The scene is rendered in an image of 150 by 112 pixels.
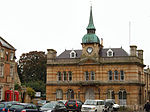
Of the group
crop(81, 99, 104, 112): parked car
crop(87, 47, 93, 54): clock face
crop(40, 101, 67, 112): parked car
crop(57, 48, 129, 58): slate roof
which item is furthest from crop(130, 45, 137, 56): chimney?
crop(40, 101, 67, 112): parked car

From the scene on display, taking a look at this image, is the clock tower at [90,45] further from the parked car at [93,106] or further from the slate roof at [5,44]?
the parked car at [93,106]

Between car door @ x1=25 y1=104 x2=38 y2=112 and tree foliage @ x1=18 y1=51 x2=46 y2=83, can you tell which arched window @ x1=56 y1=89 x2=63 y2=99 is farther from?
car door @ x1=25 y1=104 x2=38 y2=112

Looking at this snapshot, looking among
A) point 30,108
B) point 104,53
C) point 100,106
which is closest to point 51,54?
point 104,53

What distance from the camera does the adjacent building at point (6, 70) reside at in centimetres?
4997

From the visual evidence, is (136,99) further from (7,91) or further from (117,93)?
(7,91)

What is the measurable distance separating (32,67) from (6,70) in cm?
3185

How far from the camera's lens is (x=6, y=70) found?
51.2 m

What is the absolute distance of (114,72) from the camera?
60.0 meters

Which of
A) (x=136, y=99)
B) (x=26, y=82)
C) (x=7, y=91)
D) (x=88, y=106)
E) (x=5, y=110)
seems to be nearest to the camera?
(x=5, y=110)

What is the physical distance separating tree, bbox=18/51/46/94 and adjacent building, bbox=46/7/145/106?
19.4 metres

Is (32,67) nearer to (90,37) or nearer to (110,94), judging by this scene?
(90,37)

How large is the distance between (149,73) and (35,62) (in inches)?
1157

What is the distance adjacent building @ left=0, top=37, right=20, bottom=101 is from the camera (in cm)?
4997

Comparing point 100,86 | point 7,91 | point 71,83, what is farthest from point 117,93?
point 7,91
